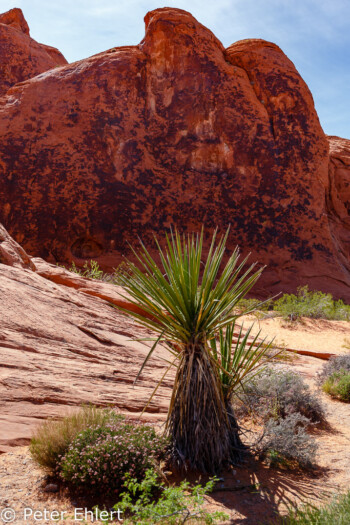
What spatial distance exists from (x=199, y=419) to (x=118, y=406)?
1.13 meters

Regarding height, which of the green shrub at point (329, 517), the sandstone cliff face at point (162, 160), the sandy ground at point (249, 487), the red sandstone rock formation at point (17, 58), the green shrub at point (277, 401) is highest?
the red sandstone rock formation at point (17, 58)

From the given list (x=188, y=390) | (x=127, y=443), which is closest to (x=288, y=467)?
(x=188, y=390)

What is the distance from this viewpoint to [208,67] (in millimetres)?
16453

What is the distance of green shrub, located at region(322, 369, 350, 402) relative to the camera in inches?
225

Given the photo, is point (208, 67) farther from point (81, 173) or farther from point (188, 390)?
point (188, 390)

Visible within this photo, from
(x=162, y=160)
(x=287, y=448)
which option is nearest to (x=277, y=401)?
(x=287, y=448)

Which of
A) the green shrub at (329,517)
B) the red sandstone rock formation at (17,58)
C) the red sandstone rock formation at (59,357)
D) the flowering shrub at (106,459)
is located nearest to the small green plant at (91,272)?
the red sandstone rock formation at (59,357)

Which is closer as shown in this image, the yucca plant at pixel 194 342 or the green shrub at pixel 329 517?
the green shrub at pixel 329 517

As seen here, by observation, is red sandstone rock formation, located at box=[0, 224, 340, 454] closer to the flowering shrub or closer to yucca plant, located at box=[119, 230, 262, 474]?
the flowering shrub

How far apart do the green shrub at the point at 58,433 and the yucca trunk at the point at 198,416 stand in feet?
1.84

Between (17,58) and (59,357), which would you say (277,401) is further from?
(17,58)

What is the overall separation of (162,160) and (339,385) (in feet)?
39.4

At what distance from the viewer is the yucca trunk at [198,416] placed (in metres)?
3.16

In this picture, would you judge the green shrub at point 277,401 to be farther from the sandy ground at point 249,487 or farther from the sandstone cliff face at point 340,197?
the sandstone cliff face at point 340,197
